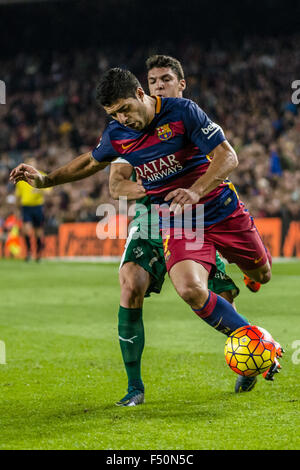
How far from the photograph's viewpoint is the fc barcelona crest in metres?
4.61

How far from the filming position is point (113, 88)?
4219 mm

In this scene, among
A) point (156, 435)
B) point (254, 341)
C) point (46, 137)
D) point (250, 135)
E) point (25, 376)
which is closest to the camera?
point (156, 435)

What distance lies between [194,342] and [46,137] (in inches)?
832

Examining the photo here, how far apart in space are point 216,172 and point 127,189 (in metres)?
0.79

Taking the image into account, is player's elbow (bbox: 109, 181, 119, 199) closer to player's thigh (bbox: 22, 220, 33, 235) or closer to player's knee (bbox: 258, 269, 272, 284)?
player's knee (bbox: 258, 269, 272, 284)

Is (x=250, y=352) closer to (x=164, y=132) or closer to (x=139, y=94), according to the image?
(x=164, y=132)

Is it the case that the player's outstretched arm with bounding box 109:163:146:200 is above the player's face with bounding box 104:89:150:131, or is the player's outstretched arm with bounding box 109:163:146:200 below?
below

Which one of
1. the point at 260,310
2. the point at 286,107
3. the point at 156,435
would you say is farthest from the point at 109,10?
the point at 156,435

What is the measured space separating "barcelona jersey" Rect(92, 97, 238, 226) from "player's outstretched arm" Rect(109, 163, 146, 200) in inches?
3.7

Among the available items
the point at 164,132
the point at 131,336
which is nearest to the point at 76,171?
A: the point at 164,132

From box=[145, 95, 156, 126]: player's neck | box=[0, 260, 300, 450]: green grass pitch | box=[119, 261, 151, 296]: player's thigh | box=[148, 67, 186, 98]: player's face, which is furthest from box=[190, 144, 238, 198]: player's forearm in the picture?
box=[148, 67, 186, 98]: player's face

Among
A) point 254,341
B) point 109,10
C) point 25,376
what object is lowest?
point 25,376
